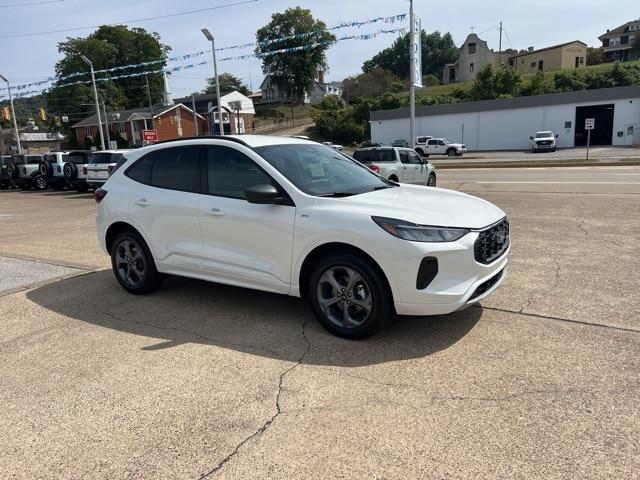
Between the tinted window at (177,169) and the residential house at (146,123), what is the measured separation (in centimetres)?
6443

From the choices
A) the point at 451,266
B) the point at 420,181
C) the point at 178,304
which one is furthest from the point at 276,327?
the point at 420,181

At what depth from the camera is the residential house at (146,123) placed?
225ft

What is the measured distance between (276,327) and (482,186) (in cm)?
1416

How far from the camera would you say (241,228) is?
475 centimetres

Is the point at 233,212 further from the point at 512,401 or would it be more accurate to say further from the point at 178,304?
the point at 512,401

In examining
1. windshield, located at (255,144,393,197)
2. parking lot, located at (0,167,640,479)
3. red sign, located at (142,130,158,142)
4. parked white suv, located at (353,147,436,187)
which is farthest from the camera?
red sign, located at (142,130,158,142)

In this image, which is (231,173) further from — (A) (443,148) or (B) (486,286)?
(A) (443,148)

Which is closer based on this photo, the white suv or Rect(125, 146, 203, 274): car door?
the white suv

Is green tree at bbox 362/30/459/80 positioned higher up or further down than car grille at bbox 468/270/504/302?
higher up

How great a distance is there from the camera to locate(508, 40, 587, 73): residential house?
92688 millimetres

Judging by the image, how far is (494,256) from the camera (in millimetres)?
4320

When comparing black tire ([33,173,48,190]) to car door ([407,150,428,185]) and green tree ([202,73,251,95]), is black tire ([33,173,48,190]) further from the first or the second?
green tree ([202,73,251,95])

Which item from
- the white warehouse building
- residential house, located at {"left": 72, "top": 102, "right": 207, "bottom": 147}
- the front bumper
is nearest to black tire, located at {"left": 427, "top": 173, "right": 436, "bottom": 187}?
the front bumper

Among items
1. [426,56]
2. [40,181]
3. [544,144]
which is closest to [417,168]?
[40,181]
